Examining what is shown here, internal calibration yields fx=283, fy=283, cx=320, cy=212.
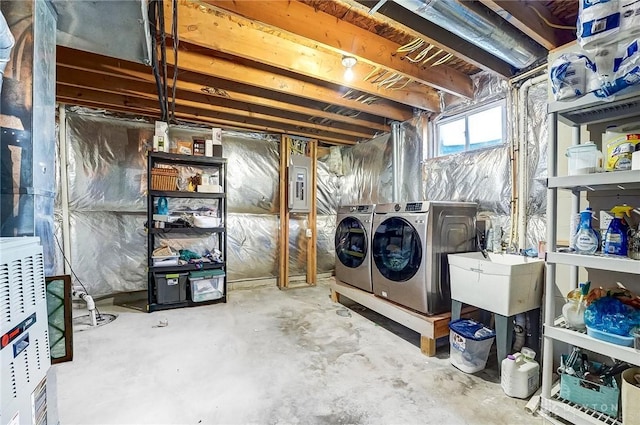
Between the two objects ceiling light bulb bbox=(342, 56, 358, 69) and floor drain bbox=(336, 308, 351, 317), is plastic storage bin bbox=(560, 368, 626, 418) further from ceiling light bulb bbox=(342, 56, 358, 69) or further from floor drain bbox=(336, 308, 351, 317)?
ceiling light bulb bbox=(342, 56, 358, 69)

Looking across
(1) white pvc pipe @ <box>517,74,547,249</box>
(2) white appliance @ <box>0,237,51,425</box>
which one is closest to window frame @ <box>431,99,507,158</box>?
(1) white pvc pipe @ <box>517,74,547,249</box>

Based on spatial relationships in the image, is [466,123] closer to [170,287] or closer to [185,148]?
[185,148]

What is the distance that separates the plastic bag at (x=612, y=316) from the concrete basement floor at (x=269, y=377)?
60cm

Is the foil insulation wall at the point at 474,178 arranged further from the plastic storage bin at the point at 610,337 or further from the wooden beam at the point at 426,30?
the plastic storage bin at the point at 610,337

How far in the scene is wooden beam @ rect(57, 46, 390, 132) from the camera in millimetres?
2219

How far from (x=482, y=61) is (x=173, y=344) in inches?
129

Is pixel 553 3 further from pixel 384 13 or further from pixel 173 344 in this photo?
pixel 173 344

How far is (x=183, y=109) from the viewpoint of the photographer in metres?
3.32

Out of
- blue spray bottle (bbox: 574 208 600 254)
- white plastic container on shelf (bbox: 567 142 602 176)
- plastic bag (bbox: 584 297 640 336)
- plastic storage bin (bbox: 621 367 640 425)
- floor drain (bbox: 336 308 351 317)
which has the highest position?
white plastic container on shelf (bbox: 567 142 602 176)

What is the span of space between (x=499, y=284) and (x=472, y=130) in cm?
167

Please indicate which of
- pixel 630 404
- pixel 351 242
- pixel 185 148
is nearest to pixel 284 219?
pixel 351 242

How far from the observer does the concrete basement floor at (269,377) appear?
1.52 meters

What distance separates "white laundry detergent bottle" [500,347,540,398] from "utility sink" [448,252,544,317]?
27cm

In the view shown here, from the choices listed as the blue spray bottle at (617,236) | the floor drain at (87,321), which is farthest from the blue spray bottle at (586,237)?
the floor drain at (87,321)
